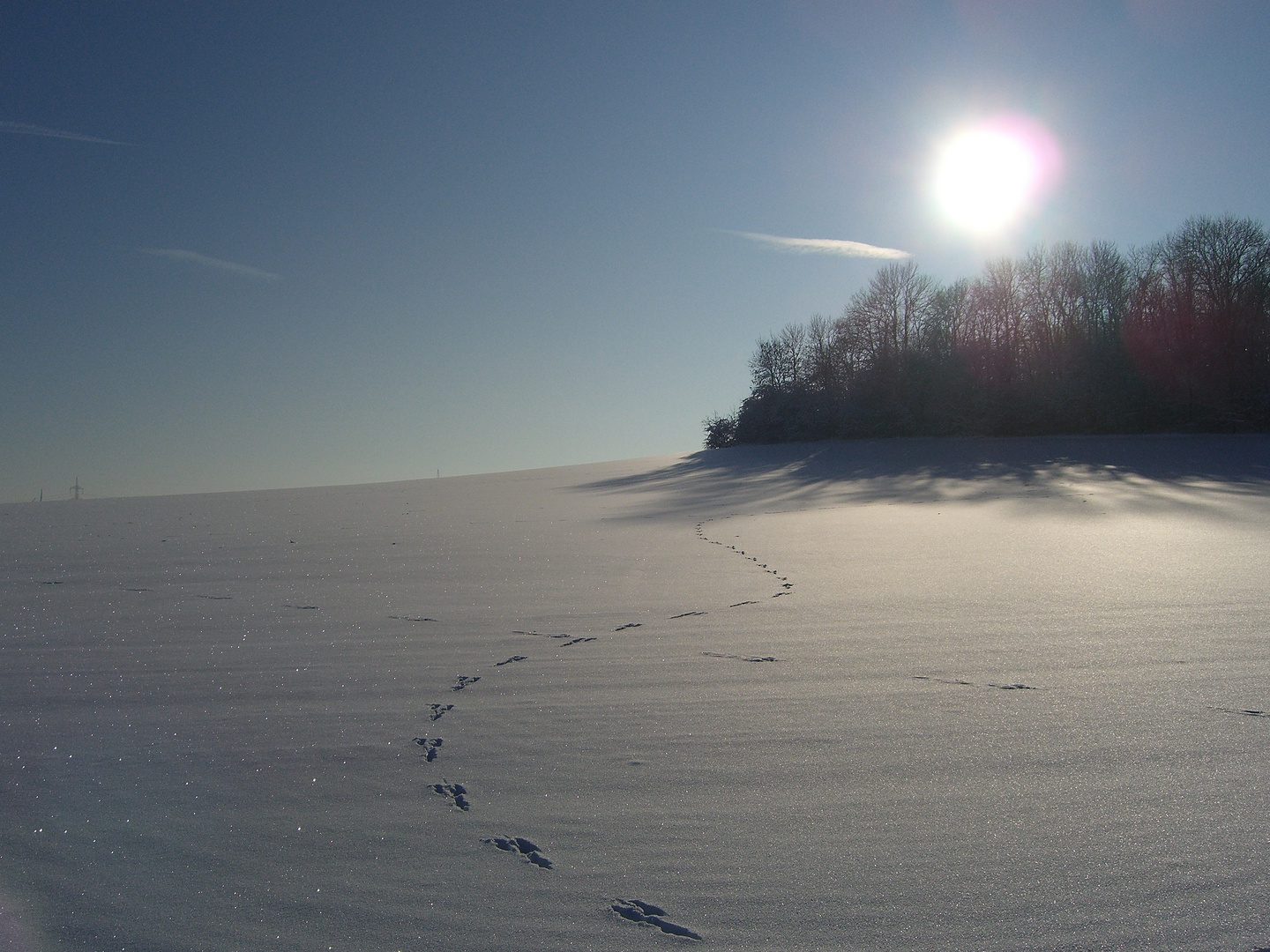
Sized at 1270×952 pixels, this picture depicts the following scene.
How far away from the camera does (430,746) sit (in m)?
1.49

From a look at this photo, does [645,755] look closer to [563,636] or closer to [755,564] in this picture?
[563,636]

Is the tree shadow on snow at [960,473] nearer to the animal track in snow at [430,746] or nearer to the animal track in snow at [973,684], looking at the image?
the animal track in snow at [973,684]

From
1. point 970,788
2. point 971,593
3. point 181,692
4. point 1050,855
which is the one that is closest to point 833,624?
point 971,593

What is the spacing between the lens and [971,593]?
8.98 ft

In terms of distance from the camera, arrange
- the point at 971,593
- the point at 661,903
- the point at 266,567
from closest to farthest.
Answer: the point at 661,903 < the point at 971,593 < the point at 266,567

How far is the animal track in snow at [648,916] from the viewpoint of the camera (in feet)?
3.03

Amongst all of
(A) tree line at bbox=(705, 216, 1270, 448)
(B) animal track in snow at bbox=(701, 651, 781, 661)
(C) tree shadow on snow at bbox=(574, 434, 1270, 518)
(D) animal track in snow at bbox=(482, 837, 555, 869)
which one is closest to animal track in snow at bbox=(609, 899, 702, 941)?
(D) animal track in snow at bbox=(482, 837, 555, 869)

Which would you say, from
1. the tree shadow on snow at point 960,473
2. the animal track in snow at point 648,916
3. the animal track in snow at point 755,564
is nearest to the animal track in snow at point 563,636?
the animal track in snow at point 755,564

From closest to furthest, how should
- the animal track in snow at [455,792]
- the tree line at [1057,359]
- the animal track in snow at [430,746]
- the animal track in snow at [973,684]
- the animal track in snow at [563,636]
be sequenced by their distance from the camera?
1. the animal track in snow at [455,792]
2. the animal track in snow at [430,746]
3. the animal track in snow at [973,684]
4. the animal track in snow at [563,636]
5. the tree line at [1057,359]

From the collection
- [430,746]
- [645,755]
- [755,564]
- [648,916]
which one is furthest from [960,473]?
[648,916]

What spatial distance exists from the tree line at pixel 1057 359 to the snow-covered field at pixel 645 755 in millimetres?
10579

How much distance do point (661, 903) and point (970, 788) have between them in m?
0.61

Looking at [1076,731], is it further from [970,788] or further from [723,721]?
[723,721]

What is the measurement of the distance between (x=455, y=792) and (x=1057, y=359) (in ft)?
49.2
